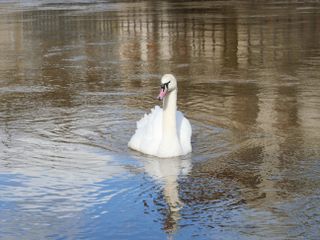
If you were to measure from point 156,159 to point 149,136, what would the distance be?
0.41m

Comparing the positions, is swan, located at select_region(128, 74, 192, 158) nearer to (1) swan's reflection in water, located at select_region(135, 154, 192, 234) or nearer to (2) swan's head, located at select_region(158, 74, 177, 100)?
(2) swan's head, located at select_region(158, 74, 177, 100)

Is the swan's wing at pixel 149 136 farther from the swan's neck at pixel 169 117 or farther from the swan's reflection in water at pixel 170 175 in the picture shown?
the swan's neck at pixel 169 117

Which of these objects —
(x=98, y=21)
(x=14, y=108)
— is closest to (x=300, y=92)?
(x=14, y=108)

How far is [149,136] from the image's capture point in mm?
10578

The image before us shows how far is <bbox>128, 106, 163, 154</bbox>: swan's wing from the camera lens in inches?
412

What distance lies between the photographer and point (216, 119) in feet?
41.2

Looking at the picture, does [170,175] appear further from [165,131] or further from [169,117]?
[169,117]

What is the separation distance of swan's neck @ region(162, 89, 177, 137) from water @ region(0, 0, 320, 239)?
373 millimetres

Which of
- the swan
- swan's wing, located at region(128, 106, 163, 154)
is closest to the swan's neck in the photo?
the swan

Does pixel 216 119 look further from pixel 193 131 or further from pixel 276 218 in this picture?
pixel 276 218

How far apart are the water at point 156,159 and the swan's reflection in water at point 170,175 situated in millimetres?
14

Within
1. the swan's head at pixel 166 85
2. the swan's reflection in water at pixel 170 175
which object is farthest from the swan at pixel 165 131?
the swan's reflection in water at pixel 170 175

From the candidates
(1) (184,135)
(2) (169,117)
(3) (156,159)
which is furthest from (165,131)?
(1) (184,135)

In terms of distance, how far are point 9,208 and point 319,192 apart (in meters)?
3.25
